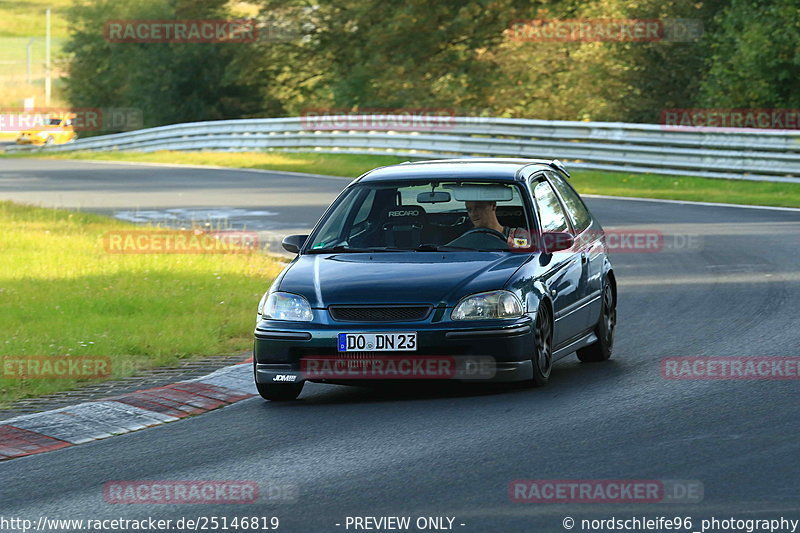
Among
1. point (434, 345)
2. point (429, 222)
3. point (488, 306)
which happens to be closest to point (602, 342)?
point (429, 222)

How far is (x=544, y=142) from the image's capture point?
31.0 meters

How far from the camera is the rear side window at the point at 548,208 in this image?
33.7 ft

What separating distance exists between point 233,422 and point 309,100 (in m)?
52.9

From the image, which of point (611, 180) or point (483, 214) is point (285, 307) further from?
point (611, 180)

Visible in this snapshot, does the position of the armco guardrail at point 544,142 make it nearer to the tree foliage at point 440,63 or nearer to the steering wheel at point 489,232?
the tree foliage at point 440,63

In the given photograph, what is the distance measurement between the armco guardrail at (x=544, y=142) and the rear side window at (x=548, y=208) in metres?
16.0

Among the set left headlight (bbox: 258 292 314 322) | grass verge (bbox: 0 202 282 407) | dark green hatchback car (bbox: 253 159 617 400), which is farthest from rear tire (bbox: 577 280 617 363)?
grass verge (bbox: 0 202 282 407)

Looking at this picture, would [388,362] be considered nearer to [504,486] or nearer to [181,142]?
[504,486]

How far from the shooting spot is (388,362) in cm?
891

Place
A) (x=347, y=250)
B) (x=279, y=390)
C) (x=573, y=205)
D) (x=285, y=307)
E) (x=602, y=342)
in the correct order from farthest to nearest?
(x=573, y=205) < (x=602, y=342) < (x=347, y=250) < (x=279, y=390) < (x=285, y=307)

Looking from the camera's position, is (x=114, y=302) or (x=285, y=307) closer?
(x=285, y=307)

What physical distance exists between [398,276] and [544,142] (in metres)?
22.2

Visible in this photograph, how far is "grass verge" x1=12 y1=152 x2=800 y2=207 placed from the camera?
2481 cm

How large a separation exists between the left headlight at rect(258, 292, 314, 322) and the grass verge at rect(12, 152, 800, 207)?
Result: 1542cm
